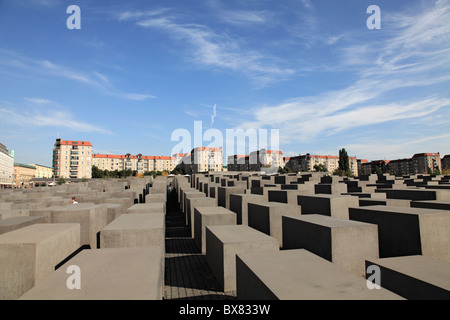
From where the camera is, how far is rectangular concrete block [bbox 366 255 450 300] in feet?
10.2

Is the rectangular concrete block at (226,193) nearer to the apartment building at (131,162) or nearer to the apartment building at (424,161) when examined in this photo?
the apartment building at (131,162)

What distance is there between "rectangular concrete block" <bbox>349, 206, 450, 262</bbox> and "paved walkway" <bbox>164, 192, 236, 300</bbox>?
147 inches

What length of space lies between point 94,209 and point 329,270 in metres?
6.87

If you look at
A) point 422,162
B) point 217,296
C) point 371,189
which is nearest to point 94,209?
point 217,296

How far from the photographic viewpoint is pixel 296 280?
3029 mm

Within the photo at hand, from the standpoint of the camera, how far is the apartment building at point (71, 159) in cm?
7962

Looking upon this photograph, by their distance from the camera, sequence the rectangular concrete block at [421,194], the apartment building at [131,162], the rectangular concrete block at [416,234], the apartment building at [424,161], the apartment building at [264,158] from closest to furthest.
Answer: the rectangular concrete block at [416,234] → the rectangular concrete block at [421,194] → the apartment building at [264,158] → the apartment building at [131,162] → the apartment building at [424,161]

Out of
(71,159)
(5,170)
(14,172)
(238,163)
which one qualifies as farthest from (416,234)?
(14,172)

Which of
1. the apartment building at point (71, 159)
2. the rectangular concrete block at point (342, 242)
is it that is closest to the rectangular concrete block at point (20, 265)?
the rectangular concrete block at point (342, 242)

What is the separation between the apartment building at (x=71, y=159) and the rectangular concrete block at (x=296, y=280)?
8866 cm
